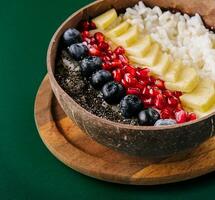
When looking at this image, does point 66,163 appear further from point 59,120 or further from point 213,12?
point 213,12

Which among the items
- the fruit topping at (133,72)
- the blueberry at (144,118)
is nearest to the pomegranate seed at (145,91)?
the fruit topping at (133,72)

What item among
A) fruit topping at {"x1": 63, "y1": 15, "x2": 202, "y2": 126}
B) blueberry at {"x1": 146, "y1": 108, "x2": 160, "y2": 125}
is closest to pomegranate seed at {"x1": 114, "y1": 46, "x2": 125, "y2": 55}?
fruit topping at {"x1": 63, "y1": 15, "x2": 202, "y2": 126}

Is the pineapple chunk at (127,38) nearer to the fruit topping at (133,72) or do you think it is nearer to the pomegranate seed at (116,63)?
the fruit topping at (133,72)

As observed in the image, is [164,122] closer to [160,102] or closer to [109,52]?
[160,102]

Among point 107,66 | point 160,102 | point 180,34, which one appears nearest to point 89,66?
point 107,66

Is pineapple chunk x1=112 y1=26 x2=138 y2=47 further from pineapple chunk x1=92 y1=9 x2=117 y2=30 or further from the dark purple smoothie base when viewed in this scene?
the dark purple smoothie base

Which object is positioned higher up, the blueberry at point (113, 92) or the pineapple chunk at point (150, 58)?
the pineapple chunk at point (150, 58)
